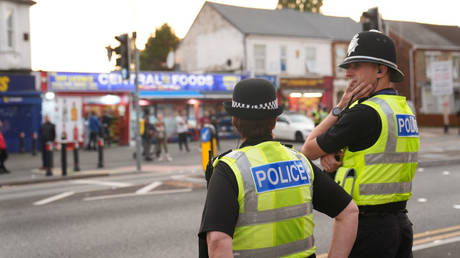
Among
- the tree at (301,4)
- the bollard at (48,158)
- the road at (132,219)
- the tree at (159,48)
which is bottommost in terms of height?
the road at (132,219)

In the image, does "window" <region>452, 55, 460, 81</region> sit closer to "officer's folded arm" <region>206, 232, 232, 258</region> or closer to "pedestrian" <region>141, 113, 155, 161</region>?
"pedestrian" <region>141, 113, 155, 161</region>

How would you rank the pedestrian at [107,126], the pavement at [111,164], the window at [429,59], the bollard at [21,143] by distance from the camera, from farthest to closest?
the window at [429,59] → the pedestrian at [107,126] → the bollard at [21,143] → the pavement at [111,164]

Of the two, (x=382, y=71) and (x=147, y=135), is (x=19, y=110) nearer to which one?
(x=147, y=135)

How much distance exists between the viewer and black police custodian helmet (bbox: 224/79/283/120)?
2123mm

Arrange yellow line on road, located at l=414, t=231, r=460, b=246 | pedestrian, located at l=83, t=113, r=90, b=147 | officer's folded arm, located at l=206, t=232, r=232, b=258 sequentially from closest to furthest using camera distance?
officer's folded arm, located at l=206, t=232, r=232, b=258 < yellow line on road, located at l=414, t=231, r=460, b=246 < pedestrian, located at l=83, t=113, r=90, b=147

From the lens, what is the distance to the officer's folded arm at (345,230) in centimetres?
217

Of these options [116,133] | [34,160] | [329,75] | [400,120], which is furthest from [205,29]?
[400,120]

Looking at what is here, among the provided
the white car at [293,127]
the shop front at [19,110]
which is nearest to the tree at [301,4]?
the white car at [293,127]

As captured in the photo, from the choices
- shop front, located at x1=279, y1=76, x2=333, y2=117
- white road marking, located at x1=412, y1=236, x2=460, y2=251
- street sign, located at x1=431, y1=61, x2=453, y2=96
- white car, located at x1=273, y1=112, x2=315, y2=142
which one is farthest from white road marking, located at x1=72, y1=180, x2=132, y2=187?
street sign, located at x1=431, y1=61, x2=453, y2=96

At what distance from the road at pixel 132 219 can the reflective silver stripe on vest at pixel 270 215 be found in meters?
3.67

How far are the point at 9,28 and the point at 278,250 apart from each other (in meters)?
23.9

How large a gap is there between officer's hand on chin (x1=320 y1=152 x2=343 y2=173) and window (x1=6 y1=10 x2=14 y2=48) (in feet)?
75.9

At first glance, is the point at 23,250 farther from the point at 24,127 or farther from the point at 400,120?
the point at 24,127

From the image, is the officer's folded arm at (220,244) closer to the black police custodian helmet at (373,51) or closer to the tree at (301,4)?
the black police custodian helmet at (373,51)
